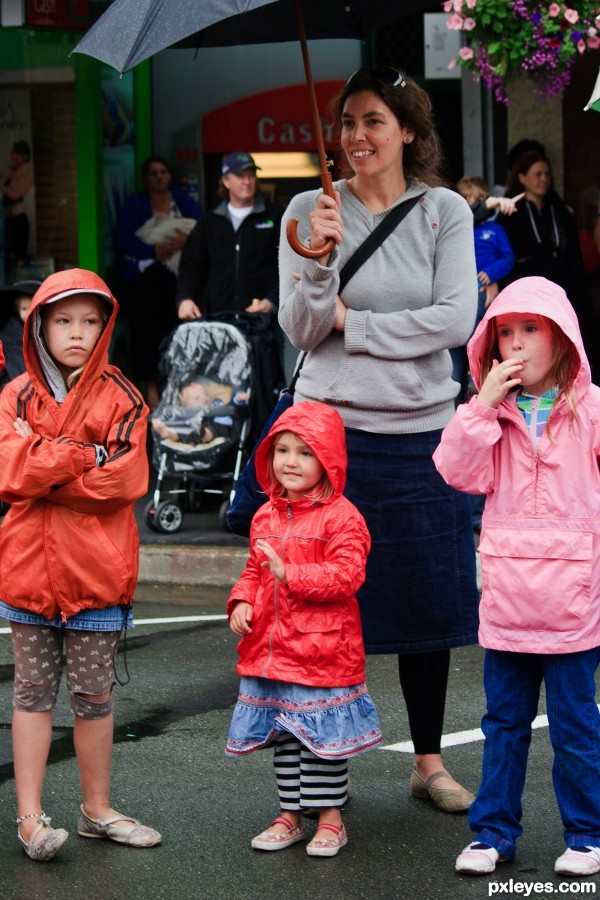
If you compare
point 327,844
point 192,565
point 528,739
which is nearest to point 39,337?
point 327,844

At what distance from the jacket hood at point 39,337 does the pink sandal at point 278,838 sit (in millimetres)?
1414

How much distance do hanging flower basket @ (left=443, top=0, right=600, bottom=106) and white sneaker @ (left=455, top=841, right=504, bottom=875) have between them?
19.9 feet

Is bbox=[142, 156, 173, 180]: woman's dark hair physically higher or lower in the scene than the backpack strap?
higher

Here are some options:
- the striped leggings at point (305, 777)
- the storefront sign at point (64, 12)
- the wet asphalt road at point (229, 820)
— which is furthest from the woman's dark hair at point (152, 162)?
the striped leggings at point (305, 777)

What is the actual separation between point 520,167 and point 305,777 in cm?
648

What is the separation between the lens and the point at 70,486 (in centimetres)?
437

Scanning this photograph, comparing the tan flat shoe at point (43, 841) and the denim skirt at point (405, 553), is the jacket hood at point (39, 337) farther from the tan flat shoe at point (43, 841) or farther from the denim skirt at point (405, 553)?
the tan flat shoe at point (43, 841)

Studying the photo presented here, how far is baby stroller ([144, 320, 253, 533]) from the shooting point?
9.70m

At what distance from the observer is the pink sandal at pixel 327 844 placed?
4.45 meters

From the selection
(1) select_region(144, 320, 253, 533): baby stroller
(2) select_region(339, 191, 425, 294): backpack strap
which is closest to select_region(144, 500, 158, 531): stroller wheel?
(1) select_region(144, 320, 253, 533): baby stroller

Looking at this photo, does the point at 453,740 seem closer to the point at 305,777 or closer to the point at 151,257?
the point at 305,777

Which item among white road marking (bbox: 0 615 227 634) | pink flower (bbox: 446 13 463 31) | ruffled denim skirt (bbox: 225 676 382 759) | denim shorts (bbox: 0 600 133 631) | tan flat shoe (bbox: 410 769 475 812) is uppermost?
pink flower (bbox: 446 13 463 31)

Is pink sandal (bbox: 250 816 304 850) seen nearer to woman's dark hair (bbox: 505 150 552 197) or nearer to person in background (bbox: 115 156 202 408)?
woman's dark hair (bbox: 505 150 552 197)

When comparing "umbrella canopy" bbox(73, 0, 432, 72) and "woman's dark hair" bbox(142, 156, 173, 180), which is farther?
"woman's dark hair" bbox(142, 156, 173, 180)
